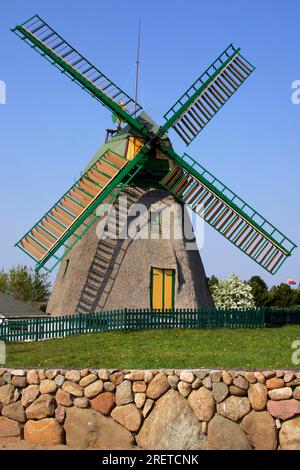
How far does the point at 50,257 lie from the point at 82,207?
2.04 metres

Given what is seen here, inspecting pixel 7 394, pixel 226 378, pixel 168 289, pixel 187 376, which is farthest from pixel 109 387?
pixel 168 289

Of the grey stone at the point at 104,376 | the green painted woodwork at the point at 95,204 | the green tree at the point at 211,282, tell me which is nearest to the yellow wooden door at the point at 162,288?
the green painted woodwork at the point at 95,204

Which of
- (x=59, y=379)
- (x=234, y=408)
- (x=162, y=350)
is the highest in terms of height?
(x=162, y=350)

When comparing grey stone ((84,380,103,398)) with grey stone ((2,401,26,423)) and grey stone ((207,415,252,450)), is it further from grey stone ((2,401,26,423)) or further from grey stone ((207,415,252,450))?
grey stone ((207,415,252,450))

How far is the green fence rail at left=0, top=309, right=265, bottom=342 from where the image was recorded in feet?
64.4

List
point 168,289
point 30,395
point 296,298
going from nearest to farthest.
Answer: point 30,395
point 168,289
point 296,298

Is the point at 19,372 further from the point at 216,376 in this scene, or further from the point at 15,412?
the point at 216,376

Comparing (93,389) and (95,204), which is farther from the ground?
(95,204)

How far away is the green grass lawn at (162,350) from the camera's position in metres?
14.0

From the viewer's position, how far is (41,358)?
48.9 ft

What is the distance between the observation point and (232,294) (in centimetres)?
3158

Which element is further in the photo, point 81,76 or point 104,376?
point 81,76

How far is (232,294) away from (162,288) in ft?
33.3
